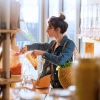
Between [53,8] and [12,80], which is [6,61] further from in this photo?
[53,8]

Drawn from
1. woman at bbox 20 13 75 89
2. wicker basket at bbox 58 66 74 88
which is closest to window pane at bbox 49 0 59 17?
woman at bbox 20 13 75 89

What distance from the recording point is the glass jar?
721 mm

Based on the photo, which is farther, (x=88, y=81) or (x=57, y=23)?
(x=57, y=23)

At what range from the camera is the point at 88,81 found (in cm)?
72

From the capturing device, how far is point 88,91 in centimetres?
72

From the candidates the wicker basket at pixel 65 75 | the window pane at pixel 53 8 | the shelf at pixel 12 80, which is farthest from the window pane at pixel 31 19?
the shelf at pixel 12 80

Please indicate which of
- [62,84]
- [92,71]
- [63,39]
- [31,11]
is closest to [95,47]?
[63,39]

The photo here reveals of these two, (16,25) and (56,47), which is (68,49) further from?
(16,25)

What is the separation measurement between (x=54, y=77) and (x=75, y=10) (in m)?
1.53

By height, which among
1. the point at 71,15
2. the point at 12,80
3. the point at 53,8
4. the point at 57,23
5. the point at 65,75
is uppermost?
the point at 53,8

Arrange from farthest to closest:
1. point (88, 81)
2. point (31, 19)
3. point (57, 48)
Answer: point (31, 19)
point (57, 48)
point (88, 81)

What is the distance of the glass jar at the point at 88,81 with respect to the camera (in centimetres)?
72

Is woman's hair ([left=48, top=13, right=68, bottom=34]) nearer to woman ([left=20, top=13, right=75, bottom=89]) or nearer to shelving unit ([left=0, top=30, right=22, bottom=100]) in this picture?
woman ([left=20, top=13, right=75, bottom=89])

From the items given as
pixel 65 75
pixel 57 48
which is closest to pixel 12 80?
pixel 65 75
